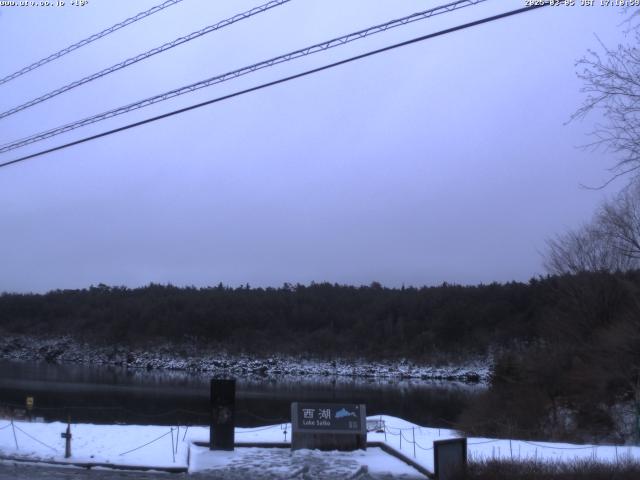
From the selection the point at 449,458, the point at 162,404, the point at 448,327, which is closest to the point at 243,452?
the point at 449,458

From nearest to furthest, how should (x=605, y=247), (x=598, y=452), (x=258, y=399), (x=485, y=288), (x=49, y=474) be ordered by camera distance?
(x=49, y=474) → (x=598, y=452) → (x=605, y=247) → (x=258, y=399) → (x=485, y=288)

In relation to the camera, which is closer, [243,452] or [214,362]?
[243,452]

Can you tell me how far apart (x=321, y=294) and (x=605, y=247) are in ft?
423

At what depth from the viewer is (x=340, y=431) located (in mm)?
19922

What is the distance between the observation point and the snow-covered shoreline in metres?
123

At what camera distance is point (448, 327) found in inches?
5266

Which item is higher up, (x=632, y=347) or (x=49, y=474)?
(x=632, y=347)

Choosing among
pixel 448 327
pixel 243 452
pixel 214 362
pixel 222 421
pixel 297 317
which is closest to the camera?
pixel 222 421

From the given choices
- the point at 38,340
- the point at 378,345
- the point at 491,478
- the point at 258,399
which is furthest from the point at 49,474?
the point at 38,340

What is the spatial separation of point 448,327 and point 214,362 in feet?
148

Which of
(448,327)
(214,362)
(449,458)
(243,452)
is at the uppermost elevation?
(448,327)

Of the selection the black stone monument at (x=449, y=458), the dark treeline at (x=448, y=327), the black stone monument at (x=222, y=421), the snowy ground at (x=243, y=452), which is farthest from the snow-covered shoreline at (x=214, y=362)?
the black stone monument at (x=449, y=458)

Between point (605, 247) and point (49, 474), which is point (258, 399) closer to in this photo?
point (605, 247)

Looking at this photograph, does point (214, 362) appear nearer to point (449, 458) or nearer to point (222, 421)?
point (222, 421)
